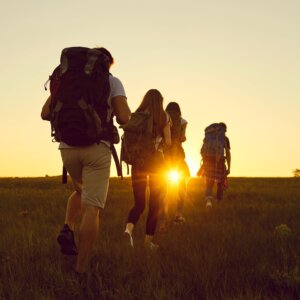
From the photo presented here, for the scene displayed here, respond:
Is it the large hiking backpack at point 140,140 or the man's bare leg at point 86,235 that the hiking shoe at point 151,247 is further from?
the man's bare leg at point 86,235

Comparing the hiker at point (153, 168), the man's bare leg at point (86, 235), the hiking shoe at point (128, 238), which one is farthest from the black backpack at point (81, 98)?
the hiking shoe at point (128, 238)

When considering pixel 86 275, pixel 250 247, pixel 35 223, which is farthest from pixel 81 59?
pixel 35 223

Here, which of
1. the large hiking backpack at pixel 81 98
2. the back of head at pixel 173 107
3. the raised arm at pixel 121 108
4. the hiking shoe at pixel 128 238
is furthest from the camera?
the back of head at pixel 173 107

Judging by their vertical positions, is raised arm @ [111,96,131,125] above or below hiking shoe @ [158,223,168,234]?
above

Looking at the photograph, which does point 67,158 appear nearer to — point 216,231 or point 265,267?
point 265,267

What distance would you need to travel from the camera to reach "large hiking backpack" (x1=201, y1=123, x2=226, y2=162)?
1368 cm

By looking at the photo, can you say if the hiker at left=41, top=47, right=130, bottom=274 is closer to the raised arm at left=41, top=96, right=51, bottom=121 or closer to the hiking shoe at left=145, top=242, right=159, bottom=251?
the raised arm at left=41, top=96, right=51, bottom=121

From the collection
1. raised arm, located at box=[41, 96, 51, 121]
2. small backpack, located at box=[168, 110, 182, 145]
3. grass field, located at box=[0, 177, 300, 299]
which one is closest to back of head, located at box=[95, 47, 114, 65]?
raised arm, located at box=[41, 96, 51, 121]

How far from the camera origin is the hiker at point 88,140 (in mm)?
4672

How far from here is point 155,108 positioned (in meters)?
7.05

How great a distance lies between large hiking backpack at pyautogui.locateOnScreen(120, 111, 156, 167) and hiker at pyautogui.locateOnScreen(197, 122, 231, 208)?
6.93m

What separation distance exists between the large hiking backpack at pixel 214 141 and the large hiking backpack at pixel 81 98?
9164mm

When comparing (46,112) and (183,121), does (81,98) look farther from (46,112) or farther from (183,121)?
(183,121)

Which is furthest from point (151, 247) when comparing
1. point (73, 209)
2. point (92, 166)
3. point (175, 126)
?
point (175, 126)
